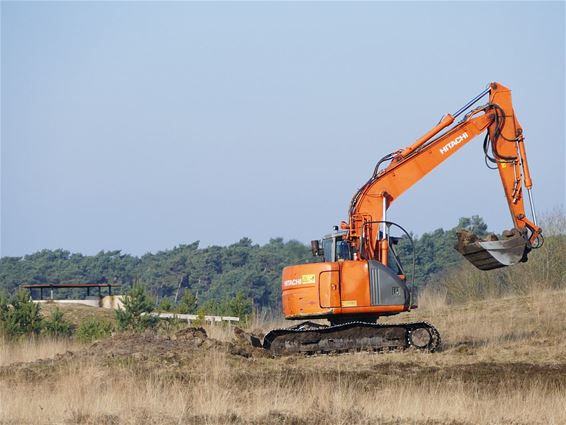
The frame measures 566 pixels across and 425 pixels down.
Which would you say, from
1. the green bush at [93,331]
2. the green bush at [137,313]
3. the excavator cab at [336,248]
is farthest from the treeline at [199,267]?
the excavator cab at [336,248]

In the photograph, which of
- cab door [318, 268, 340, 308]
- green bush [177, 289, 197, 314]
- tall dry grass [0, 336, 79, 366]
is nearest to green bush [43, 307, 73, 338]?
green bush [177, 289, 197, 314]

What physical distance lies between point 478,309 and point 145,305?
11837 mm

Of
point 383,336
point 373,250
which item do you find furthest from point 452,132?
point 383,336

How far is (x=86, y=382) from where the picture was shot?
54.7 ft

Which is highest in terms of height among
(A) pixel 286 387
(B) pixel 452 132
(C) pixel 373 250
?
(B) pixel 452 132

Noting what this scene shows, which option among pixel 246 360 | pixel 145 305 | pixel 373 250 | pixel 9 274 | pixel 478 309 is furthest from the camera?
pixel 9 274

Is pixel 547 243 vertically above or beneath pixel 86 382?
above

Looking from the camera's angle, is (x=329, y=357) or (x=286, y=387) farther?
(x=329, y=357)

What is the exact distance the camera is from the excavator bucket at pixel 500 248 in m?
20.4

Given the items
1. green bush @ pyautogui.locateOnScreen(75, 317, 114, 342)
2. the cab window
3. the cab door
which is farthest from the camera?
green bush @ pyautogui.locateOnScreen(75, 317, 114, 342)

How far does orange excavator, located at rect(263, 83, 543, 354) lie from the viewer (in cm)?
2103

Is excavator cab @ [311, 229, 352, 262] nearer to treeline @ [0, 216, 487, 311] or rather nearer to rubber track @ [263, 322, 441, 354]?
rubber track @ [263, 322, 441, 354]

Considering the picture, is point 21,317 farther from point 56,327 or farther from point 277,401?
point 277,401

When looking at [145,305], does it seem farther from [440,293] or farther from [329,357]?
[329,357]
